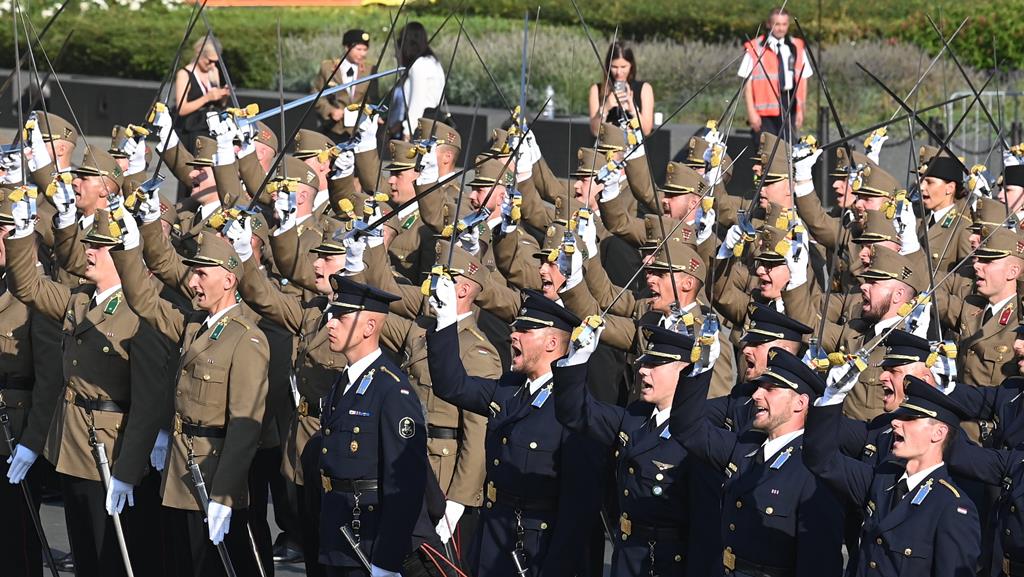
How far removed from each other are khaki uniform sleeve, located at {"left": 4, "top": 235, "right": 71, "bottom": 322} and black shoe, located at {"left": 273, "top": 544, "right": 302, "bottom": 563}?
65.3 inches

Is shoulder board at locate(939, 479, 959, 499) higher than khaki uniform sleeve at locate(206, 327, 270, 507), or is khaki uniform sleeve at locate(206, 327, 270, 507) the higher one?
shoulder board at locate(939, 479, 959, 499)

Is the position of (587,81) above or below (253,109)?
below

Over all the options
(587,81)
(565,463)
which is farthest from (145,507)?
(587,81)

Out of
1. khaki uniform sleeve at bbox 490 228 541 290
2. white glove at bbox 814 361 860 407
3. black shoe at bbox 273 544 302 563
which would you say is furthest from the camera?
black shoe at bbox 273 544 302 563

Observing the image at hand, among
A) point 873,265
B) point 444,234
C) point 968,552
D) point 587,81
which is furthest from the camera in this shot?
point 587,81

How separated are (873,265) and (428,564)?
2383 millimetres

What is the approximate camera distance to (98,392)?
28.3 ft

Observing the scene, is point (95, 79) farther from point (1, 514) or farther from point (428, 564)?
point (428, 564)

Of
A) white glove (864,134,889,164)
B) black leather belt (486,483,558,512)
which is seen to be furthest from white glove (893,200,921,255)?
black leather belt (486,483,558,512)

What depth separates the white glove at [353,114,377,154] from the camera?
10336mm

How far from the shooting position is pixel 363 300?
728 centimetres

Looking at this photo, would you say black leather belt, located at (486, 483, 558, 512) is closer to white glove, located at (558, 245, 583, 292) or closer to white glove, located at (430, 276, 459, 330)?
white glove, located at (430, 276, 459, 330)

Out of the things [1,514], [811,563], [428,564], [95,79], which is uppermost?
[811,563]

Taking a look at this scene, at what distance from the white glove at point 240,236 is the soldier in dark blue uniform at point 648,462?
2.02m
